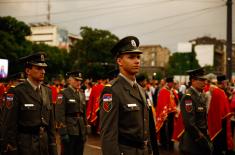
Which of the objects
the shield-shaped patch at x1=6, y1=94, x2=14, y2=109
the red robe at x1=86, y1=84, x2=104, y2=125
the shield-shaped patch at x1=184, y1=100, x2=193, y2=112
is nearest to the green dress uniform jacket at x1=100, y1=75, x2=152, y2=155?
the shield-shaped patch at x1=6, y1=94, x2=14, y2=109

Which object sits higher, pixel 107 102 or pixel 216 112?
pixel 107 102

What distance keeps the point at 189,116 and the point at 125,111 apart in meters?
2.81

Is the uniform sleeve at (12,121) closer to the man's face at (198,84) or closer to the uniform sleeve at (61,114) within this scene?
the uniform sleeve at (61,114)

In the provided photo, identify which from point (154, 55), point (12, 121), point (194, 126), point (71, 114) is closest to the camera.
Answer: point (12, 121)

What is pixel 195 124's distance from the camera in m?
6.60

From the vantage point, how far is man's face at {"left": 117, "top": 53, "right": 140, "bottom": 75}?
411cm

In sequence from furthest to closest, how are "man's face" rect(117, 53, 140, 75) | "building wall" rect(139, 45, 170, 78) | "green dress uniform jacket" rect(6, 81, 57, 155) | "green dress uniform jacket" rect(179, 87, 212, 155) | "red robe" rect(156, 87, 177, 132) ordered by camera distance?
"building wall" rect(139, 45, 170, 78) → "red robe" rect(156, 87, 177, 132) → "green dress uniform jacket" rect(179, 87, 212, 155) → "green dress uniform jacket" rect(6, 81, 57, 155) → "man's face" rect(117, 53, 140, 75)

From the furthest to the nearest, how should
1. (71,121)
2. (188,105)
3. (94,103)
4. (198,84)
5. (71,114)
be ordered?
1. (94,103)
2. (71,114)
3. (71,121)
4. (198,84)
5. (188,105)

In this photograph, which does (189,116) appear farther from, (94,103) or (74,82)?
(94,103)

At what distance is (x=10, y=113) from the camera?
17.4 ft

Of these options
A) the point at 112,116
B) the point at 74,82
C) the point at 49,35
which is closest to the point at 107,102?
the point at 112,116

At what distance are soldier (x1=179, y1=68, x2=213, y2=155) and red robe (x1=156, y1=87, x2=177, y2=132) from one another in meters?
4.99

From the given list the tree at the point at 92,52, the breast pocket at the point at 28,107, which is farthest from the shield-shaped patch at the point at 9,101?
the tree at the point at 92,52

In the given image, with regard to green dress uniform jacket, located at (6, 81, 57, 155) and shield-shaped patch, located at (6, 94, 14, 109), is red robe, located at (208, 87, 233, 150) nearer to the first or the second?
green dress uniform jacket, located at (6, 81, 57, 155)
